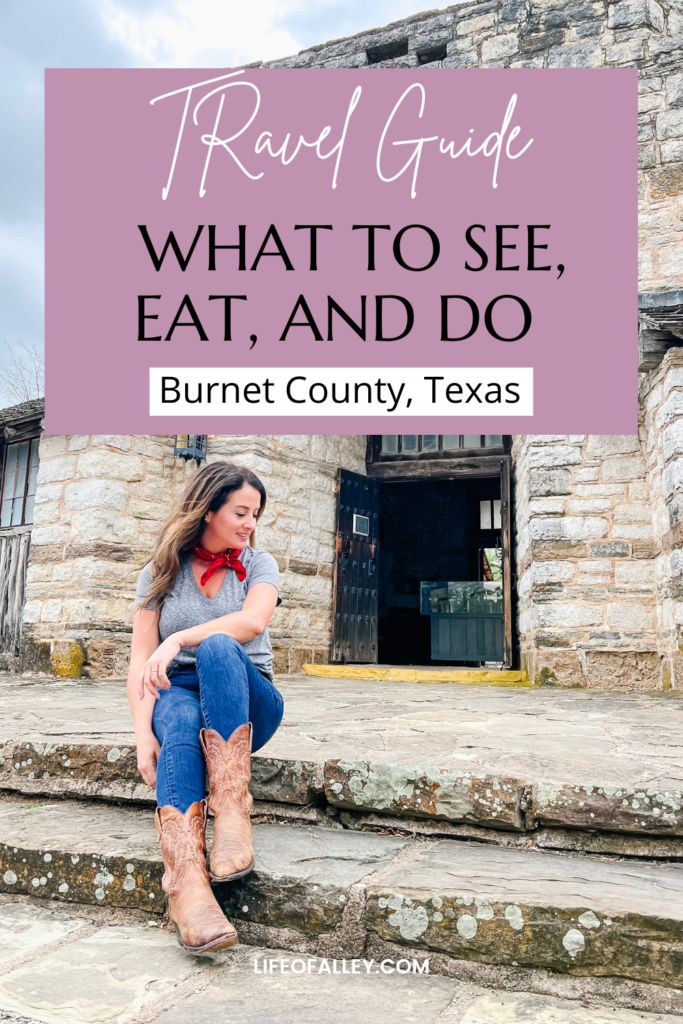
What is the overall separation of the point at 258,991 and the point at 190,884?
26 centimetres

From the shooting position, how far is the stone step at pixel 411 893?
1.43 m

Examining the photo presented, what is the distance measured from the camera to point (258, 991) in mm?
1399

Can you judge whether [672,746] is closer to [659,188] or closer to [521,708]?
[521,708]

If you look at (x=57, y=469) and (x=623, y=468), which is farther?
(x=57, y=469)

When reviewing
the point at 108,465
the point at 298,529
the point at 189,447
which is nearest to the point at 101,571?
the point at 108,465

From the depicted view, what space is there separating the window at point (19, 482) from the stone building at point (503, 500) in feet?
0.11

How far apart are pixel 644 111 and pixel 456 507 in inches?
247

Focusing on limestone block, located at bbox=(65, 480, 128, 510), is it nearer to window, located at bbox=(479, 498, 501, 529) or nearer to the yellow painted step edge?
the yellow painted step edge

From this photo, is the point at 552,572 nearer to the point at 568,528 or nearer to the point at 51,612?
the point at 568,528

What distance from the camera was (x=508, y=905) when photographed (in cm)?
149

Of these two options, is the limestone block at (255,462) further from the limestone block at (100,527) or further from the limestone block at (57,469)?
the limestone block at (57,469)

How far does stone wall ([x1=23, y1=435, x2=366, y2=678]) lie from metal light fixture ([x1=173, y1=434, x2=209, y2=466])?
182mm

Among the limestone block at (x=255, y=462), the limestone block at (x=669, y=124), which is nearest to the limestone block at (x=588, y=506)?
the limestone block at (x=255, y=462)

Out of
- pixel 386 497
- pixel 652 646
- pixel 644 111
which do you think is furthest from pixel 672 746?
pixel 386 497
